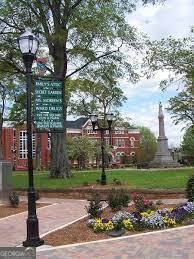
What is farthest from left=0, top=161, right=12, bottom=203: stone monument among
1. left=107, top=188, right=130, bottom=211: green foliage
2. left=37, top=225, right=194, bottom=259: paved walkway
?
left=37, top=225, right=194, bottom=259: paved walkway

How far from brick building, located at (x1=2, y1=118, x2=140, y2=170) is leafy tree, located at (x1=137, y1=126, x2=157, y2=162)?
2316mm

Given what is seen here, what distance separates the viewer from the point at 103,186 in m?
22.2

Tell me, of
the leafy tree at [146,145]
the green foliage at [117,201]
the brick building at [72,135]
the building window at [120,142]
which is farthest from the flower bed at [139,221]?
the building window at [120,142]

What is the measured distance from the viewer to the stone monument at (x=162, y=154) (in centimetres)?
4906

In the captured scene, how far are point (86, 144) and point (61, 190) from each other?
51596 millimetres

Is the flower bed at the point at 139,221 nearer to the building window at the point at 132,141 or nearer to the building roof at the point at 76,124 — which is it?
the building roof at the point at 76,124

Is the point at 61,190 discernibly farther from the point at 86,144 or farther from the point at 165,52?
the point at 86,144

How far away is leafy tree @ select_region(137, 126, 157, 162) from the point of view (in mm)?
93806

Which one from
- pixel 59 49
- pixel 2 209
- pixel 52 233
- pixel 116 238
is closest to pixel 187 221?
pixel 116 238

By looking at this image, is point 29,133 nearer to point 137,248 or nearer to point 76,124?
point 137,248

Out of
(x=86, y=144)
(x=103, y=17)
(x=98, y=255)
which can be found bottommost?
(x=98, y=255)

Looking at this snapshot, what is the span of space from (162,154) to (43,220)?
3732 cm

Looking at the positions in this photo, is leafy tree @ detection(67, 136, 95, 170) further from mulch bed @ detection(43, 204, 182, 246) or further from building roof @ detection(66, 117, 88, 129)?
mulch bed @ detection(43, 204, 182, 246)

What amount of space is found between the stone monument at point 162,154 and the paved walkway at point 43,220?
31.6 metres
